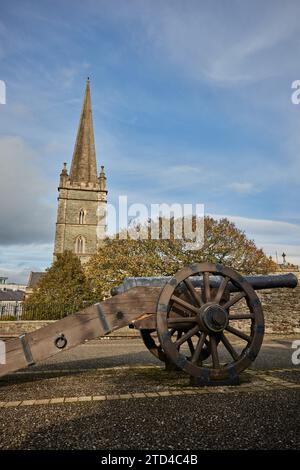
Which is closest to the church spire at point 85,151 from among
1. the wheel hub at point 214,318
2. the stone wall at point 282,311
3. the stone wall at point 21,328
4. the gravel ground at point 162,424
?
the stone wall at point 21,328

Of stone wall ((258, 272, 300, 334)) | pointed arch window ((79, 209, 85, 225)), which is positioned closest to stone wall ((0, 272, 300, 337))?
stone wall ((258, 272, 300, 334))

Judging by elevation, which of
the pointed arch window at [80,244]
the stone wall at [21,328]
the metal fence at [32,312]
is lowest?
the stone wall at [21,328]

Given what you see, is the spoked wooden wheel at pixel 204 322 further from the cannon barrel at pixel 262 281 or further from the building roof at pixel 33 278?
the building roof at pixel 33 278

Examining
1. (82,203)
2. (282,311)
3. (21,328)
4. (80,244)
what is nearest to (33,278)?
(80,244)

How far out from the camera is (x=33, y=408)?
Result: 3.26 meters

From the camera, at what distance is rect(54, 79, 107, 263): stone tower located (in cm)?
4559

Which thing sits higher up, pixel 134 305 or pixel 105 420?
pixel 134 305

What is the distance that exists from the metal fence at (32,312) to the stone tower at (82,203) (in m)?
29.6

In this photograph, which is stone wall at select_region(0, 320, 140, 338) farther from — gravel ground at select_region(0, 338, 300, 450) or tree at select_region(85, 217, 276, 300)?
tree at select_region(85, 217, 276, 300)

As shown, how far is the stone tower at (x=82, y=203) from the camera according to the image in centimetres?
4559

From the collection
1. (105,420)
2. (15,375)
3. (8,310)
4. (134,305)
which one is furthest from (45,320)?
(105,420)

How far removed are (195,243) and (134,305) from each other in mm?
19719

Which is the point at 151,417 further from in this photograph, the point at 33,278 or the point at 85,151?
the point at 85,151
